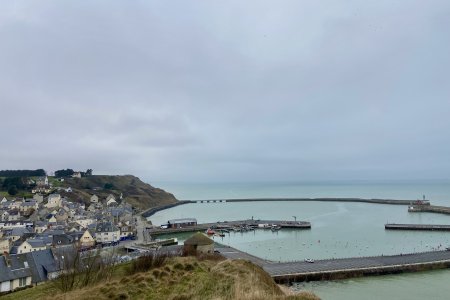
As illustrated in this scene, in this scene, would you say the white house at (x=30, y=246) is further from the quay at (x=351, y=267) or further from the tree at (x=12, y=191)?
the tree at (x=12, y=191)

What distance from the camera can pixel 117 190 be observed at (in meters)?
116

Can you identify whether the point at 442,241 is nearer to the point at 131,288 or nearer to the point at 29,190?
the point at 131,288

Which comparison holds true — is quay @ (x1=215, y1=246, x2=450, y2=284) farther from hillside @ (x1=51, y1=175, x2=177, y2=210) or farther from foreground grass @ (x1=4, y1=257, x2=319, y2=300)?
hillside @ (x1=51, y1=175, x2=177, y2=210)

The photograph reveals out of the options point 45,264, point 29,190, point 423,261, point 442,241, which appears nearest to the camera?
point 45,264

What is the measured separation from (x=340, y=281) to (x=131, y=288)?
20.0 metres

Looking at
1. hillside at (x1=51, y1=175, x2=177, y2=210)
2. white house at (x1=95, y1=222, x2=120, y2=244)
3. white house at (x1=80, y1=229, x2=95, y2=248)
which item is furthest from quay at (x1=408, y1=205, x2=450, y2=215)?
hillside at (x1=51, y1=175, x2=177, y2=210)

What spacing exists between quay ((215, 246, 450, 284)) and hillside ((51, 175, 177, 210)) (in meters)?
67.7

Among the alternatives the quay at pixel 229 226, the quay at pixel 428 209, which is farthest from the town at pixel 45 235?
the quay at pixel 428 209

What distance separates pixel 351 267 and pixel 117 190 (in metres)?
97.5

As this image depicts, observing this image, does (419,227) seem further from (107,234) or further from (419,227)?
Result: (107,234)

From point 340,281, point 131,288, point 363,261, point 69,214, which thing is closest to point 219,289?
point 131,288

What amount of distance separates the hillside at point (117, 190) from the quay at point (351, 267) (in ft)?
222

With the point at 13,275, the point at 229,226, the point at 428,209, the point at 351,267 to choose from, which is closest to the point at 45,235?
the point at 13,275

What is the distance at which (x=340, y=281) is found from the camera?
26.4 meters
